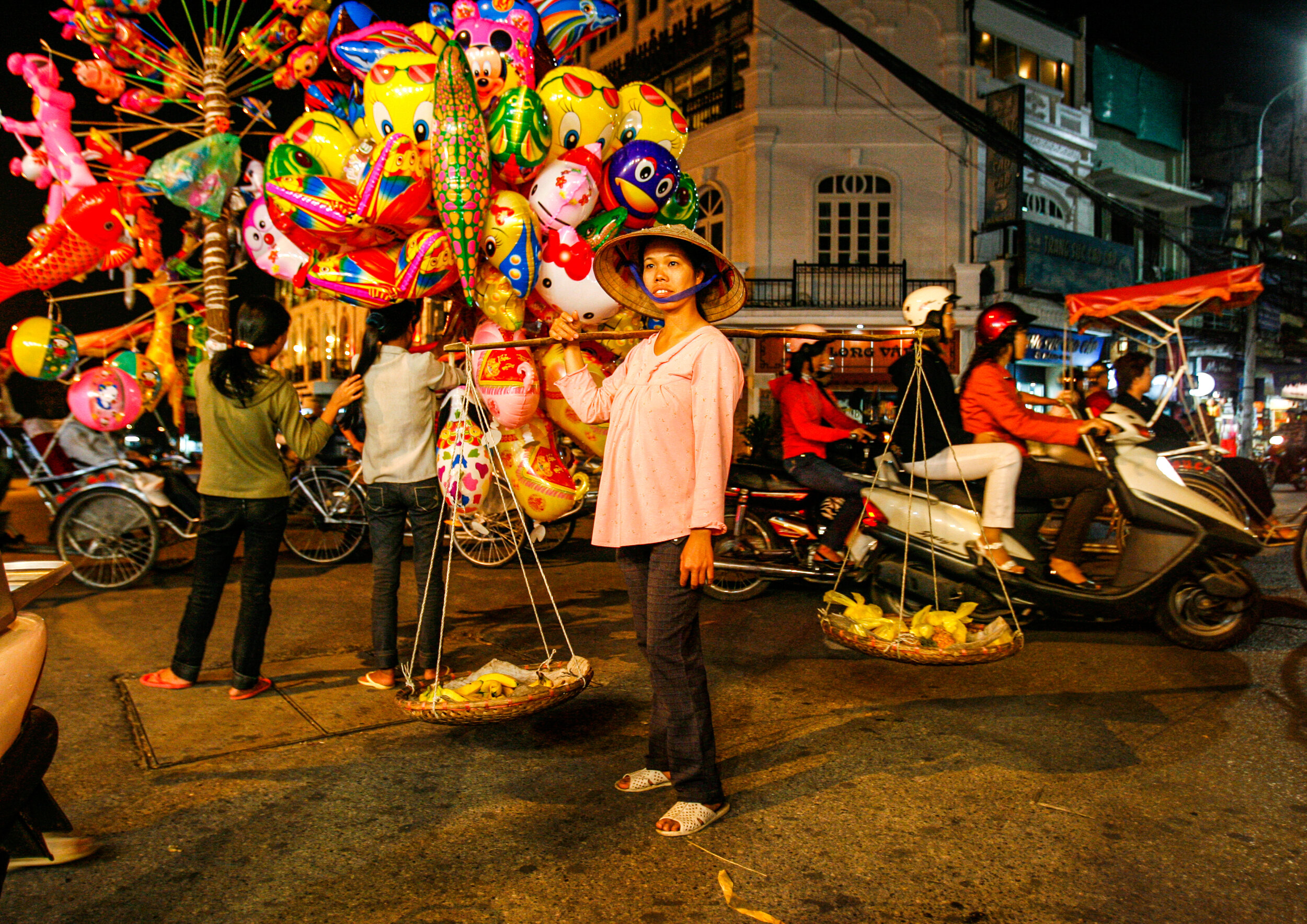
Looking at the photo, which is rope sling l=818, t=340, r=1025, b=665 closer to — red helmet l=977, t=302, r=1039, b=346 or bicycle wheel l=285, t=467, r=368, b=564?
red helmet l=977, t=302, r=1039, b=346

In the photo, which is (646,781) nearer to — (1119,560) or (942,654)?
(942,654)

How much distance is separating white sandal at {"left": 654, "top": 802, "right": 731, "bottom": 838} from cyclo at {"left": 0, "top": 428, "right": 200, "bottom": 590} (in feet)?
18.2

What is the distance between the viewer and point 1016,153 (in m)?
9.41

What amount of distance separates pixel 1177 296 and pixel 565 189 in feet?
17.2

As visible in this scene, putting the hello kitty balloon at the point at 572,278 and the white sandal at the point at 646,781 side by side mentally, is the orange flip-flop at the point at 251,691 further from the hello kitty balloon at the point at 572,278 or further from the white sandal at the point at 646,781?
the hello kitty balloon at the point at 572,278

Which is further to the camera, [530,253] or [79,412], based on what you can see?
[79,412]

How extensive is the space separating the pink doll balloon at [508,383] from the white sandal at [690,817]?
283 centimetres

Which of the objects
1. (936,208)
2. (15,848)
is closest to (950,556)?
(15,848)

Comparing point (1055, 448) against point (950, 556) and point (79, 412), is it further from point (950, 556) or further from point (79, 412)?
point (79, 412)

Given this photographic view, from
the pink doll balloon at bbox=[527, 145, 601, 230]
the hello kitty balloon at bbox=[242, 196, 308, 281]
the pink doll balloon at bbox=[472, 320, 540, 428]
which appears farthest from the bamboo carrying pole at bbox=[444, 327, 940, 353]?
the hello kitty balloon at bbox=[242, 196, 308, 281]

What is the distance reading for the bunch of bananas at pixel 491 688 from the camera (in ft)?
10.3

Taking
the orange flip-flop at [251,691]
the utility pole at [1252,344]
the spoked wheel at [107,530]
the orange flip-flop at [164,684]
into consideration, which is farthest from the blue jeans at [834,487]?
the utility pole at [1252,344]

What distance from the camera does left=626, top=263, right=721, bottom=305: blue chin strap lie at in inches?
108

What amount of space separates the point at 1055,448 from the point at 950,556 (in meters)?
1.03
